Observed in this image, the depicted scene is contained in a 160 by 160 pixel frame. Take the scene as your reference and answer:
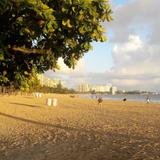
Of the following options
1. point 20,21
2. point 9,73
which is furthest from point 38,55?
point 20,21

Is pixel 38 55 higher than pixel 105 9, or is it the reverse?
pixel 105 9

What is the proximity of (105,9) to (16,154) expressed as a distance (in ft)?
17.4

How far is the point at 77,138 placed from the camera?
54.0 ft

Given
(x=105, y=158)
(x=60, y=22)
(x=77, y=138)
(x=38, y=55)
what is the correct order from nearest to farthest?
(x=60, y=22) → (x=105, y=158) → (x=38, y=55) → (x=77, y=138)

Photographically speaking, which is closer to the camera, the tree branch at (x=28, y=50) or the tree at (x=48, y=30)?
the tree at (x=48, y=30)

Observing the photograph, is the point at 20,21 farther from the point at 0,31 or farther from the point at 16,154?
the point at 16,154

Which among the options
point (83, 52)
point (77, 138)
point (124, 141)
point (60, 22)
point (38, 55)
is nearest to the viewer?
point (60, 22)

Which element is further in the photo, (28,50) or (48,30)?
(28,50)

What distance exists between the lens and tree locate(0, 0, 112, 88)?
10172 millimetres

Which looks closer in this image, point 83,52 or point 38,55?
point 83,52

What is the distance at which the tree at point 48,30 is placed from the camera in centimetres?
1017

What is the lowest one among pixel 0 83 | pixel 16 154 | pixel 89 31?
pixel 16 154

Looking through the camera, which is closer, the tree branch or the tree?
the tree

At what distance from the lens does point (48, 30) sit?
10406 mm
